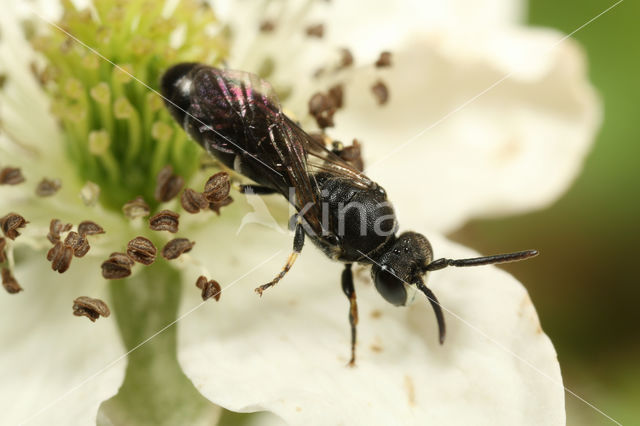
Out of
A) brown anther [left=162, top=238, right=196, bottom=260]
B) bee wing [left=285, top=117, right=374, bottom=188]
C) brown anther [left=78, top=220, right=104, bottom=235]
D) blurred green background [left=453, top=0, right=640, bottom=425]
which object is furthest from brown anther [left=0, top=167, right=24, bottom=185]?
blurred green background [left=453, top=0, right=640, bottom=425]

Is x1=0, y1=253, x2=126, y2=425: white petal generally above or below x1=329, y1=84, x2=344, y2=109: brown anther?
below

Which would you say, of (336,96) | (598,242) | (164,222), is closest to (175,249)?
(164,222)

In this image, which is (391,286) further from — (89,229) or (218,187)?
(89,229)

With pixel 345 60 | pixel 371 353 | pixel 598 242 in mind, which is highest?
pixel 345 60

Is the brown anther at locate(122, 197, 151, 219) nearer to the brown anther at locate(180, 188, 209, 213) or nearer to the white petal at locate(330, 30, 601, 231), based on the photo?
the brown anther at locate(180, 188, 209, 213)

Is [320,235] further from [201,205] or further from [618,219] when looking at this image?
[618,219]
